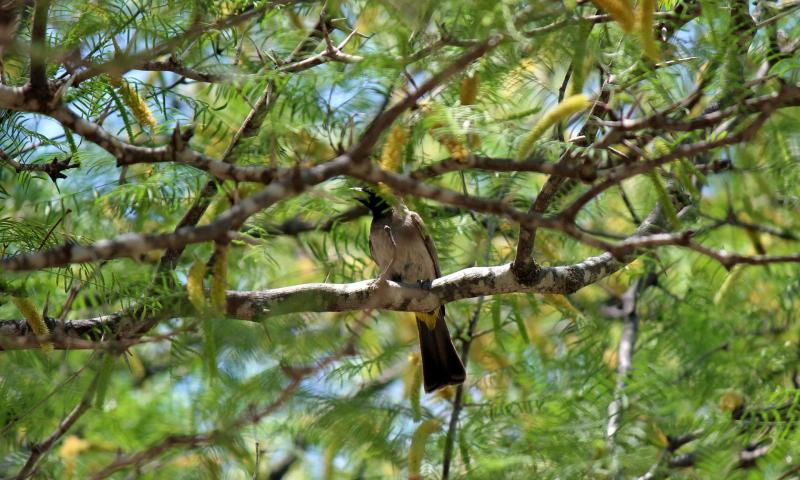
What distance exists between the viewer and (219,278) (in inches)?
123

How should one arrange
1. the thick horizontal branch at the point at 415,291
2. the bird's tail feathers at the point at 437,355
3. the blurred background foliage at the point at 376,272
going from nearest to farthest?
the blurred background foliage at the point at 376,272
the thick horizontal branch at the point at 415,291
the bird's tail feathers at the point at 437,355

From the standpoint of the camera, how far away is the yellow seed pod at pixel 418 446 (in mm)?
4742

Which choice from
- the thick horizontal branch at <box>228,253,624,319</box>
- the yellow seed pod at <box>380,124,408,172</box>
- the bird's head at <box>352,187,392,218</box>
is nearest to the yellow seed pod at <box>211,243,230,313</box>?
the yellow seed pod at <box>380,124,408,172</box>

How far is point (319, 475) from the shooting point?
19.6ft

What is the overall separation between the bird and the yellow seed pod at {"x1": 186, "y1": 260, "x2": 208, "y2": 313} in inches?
107

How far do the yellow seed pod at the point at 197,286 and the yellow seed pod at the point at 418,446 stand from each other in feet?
6.70

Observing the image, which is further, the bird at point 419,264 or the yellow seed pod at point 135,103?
the bird at point 419,264

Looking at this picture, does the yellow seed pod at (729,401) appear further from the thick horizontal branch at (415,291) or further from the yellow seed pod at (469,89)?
the yellow seed pod at (469,89)

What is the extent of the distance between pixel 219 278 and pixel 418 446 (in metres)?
2.10

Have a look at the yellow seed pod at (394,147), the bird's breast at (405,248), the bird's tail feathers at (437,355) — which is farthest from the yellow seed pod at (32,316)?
the bird's breast at (405,248)

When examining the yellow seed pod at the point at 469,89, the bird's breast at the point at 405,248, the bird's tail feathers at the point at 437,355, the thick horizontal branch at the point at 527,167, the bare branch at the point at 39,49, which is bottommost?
the bird's tail feathers at the point at 437,355

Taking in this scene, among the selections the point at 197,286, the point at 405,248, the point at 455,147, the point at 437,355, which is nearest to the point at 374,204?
the point at 405,248

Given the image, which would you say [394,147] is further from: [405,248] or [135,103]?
[405,248]

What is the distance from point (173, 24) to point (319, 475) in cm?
343
